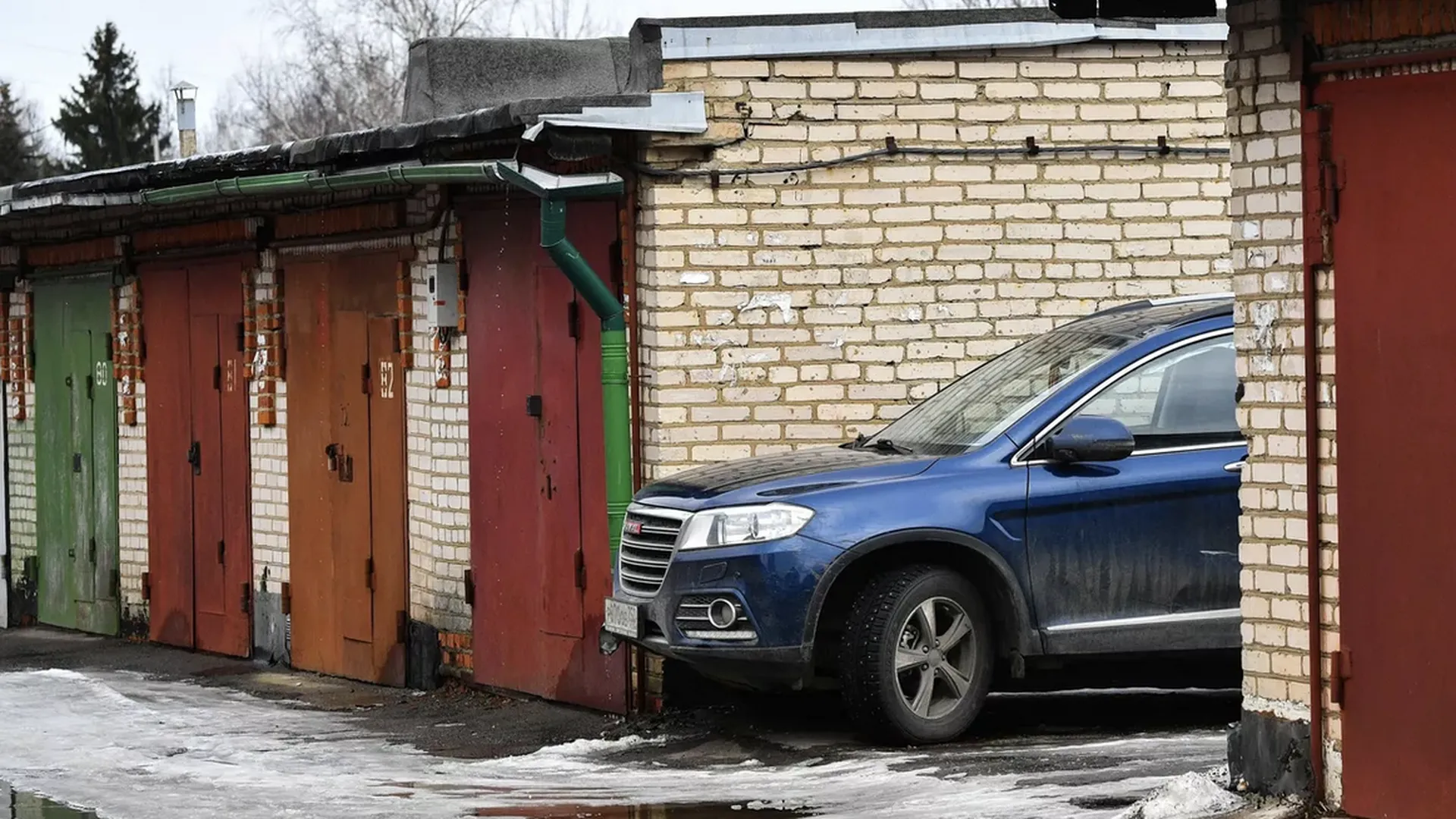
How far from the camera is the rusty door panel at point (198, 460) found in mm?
14906

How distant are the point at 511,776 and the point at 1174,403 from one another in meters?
3.07

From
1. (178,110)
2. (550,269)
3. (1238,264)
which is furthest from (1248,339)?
(178,110)

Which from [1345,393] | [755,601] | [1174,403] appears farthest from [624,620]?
[1345,393]

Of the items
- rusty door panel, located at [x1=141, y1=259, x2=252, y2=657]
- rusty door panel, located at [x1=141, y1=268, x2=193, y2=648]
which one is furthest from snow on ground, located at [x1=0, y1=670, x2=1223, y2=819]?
rusty door panel, located at [x1=141, y1=268, x2=193, y2=648]

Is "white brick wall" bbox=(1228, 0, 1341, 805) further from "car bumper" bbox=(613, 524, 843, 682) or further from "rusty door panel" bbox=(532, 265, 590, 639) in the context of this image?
"rusty door panel" bbox=(532, 265, 590, 639)

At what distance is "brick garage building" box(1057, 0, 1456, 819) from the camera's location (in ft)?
20.8

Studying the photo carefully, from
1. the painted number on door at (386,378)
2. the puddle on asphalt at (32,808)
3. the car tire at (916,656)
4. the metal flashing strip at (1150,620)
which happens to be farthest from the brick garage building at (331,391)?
the puddle on asphalt at (32,808)

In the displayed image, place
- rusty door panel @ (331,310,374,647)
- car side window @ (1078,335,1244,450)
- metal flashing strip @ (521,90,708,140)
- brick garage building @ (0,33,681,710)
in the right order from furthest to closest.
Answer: rusty door panel @ (331,310,374,647), brick garage building @ (0,33,681,710), metal flashing strip @ (521,90,708,140), car side window @ (1078,335,1244,450)

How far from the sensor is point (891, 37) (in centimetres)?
1052

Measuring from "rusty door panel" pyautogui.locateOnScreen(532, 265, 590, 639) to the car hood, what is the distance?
4.85 ft

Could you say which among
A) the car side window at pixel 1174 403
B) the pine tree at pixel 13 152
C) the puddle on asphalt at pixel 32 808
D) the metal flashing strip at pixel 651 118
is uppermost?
the pine tree at pixel 13 152

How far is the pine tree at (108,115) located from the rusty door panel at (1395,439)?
59783 millimetres

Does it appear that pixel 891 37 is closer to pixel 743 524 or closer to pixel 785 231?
pixel 785 231

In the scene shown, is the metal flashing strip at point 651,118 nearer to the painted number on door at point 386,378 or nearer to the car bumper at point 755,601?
the car bumper at point 755,601
